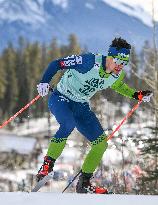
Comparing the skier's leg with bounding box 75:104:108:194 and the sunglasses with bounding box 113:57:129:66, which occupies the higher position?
the sunglasses with bounding box 113:57:129:66

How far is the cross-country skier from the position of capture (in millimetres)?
6695

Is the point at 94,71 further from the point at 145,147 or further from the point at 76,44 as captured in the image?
the point at 76,44

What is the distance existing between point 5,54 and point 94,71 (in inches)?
2987

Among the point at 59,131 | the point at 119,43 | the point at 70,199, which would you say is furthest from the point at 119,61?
the point at 70,199

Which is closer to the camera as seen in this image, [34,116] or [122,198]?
[122,198]

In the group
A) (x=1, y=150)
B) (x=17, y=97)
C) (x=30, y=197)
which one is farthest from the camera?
(x=17, y=97)

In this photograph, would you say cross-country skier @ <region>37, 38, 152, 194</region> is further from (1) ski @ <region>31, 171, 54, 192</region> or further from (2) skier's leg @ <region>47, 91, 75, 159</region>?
(1) ski @ <region>31, 171, 54, 192</region>

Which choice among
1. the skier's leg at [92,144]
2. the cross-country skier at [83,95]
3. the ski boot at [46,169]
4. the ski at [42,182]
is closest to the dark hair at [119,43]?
the cross-country skier at [83,95]

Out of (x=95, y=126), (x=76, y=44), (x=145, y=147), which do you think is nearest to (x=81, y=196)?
(x=95, y=126)

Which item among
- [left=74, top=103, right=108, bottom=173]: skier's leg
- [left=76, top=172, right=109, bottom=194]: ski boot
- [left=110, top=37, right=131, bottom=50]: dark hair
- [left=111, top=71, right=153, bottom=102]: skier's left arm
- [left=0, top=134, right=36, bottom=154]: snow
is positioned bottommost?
[left=0, top=134, right=36, bottom=154]: snow

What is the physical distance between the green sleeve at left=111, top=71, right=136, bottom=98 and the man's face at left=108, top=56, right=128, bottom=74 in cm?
34

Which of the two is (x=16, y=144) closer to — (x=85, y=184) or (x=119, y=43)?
(x=85, y=184)

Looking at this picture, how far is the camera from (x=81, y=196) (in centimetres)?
477

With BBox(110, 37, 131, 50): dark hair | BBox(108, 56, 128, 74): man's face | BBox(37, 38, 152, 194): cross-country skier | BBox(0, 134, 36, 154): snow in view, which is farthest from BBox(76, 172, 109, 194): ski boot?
BBox(0, 134, 36, 154): snow
